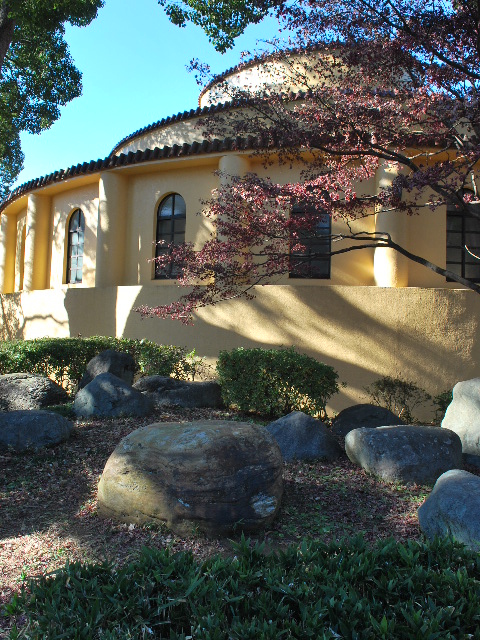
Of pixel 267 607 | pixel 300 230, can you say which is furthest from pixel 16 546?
pixel 300 230

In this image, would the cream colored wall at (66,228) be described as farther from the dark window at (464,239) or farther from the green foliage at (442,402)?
the green foliage at (442,402)

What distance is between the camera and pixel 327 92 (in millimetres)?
7508

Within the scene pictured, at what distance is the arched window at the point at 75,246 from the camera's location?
15344mm

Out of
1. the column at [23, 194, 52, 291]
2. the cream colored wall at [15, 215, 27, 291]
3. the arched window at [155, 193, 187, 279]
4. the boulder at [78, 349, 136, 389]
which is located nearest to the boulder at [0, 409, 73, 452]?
the boulder at [78, 349, 136, 389]

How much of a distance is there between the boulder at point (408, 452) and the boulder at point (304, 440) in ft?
1.68

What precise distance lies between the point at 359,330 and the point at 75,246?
29.0 ft

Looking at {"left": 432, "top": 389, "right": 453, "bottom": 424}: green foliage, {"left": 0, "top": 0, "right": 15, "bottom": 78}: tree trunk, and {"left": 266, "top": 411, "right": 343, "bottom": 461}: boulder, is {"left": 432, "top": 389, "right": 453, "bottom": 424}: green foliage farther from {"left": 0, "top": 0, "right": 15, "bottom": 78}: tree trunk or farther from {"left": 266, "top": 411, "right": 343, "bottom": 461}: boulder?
{"left": 0, "top": 0, "right": 15, "bottom": 78}: tree trunk

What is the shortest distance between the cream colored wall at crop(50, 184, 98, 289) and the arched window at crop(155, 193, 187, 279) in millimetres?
2194

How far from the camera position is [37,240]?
16.1m

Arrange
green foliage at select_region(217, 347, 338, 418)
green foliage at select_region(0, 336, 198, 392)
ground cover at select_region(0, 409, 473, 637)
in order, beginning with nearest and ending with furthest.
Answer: ground cover at select_region(0, 409, 473, 637) → green foliage at select_region(217, 347, 338, 418) → green foliage at select_region(0, 336, 198, 392)

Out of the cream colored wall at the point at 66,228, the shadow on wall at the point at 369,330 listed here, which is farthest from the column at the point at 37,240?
the shadow on wall at the point at 369,330

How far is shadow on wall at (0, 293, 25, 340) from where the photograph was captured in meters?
16.1

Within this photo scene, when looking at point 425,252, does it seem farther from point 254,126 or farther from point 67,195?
point 67,195

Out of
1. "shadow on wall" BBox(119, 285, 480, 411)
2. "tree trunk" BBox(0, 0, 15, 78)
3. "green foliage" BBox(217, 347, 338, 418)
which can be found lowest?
"green foliage" BBox(217, 347, 338, 418)
